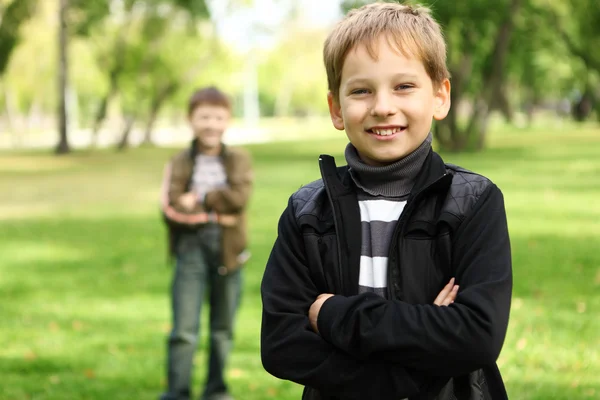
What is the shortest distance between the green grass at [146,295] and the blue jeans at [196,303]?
0.59 m

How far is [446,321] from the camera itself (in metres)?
2.29

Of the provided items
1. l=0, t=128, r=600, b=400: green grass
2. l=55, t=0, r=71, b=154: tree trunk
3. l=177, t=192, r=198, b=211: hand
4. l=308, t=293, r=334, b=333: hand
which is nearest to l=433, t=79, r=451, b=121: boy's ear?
l=308, t=293, r=334, b=333: hand

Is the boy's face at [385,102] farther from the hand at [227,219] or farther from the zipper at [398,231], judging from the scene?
the hand at [227,219]

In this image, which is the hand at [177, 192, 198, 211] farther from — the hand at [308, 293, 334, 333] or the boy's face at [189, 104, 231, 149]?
the hand at [308, 293, 334, 333]

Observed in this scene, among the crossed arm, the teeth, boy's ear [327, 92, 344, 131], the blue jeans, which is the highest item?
boy's ear [327, 92, 344, 131]

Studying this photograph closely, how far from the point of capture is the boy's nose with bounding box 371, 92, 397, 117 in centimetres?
240

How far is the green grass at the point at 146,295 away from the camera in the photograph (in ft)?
20.0

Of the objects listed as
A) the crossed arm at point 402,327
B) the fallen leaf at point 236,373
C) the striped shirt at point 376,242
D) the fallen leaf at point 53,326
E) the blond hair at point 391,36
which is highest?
the blond hair at point 391,36

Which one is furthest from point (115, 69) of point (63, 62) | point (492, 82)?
point (492, 82)

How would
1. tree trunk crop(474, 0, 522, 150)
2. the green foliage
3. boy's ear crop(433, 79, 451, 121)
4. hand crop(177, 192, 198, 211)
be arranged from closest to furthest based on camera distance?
boy's ear crop(433, 79, 451, 121), hand crop(177, 192, 198, 211), tree trunk crop(474, 0, 522, 150), the green foliage

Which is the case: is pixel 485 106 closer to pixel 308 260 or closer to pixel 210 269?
pixel 210 269

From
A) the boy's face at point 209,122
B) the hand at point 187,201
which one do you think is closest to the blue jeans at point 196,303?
the hand at point 187,201

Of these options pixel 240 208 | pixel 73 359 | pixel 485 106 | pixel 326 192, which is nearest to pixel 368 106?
pixel 326 192

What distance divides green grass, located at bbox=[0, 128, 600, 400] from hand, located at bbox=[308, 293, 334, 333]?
134 inches
